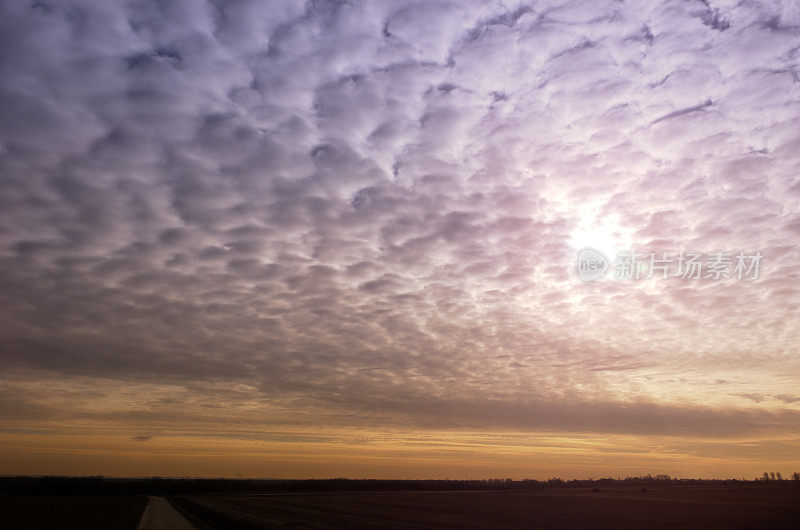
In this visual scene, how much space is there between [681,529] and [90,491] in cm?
17875

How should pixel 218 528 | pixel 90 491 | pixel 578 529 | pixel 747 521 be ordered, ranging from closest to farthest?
pixel 578 529 < pixel 218 528 < pixel 747 521 < pixel 90 491

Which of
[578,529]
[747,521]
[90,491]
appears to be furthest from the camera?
[90,491]

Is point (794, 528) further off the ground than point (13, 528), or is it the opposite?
point (794, 528)

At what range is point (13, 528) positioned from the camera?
45.6 m

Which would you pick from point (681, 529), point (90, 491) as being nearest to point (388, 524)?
point (681, 529)

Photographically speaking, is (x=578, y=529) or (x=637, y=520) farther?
(x=637, y=520)


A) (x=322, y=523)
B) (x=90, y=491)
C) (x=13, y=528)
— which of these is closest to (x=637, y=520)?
(x=322, y=523)

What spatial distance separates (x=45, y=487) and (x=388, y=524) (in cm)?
17137

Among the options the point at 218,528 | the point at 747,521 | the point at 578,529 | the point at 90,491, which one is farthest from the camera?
the point at 90,491

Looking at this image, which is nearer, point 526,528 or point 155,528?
point 526,528

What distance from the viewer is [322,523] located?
46062 mm

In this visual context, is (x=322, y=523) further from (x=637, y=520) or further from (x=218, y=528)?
(x=637, y=520)

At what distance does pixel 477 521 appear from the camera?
4831 cm

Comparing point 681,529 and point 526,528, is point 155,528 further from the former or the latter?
point 681,529
